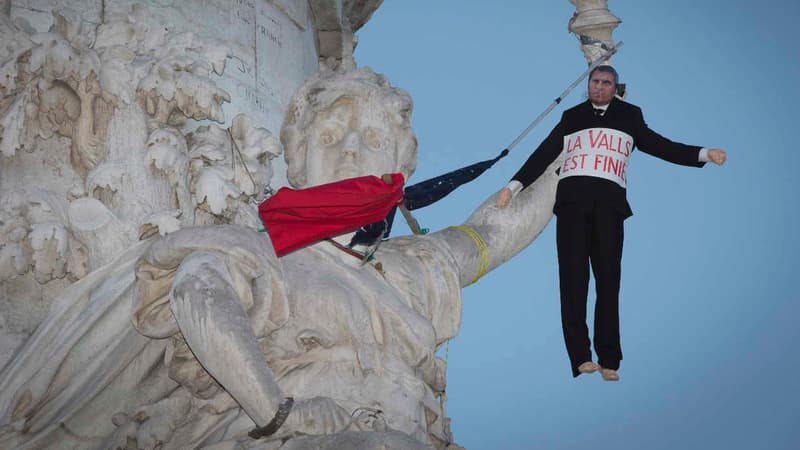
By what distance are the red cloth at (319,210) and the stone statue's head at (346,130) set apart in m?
0.35

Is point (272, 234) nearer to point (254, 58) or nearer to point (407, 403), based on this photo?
point (407, 403)

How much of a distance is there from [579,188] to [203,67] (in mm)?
2501

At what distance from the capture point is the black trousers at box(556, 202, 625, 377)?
10672mm

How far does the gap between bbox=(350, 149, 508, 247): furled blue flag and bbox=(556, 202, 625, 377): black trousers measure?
2.49 feet

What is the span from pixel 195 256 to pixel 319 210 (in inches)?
36.5

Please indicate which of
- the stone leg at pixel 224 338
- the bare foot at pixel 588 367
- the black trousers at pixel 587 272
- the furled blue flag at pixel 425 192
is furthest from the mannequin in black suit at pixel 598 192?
the stone leg at pixel 224 338

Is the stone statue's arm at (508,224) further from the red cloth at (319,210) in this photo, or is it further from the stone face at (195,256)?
the red cloth at (319,210)

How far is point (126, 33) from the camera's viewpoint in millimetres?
11000

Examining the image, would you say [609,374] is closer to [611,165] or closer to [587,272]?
[587,272]

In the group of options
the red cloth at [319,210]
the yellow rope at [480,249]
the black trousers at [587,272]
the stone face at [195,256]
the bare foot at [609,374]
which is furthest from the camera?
the yellow rope at [480,249]

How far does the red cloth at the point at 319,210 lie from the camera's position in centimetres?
1013

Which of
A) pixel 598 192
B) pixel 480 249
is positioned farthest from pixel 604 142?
pixel 480 249

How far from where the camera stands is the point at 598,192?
35.6 feet

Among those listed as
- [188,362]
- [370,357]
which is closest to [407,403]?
[370,357]
